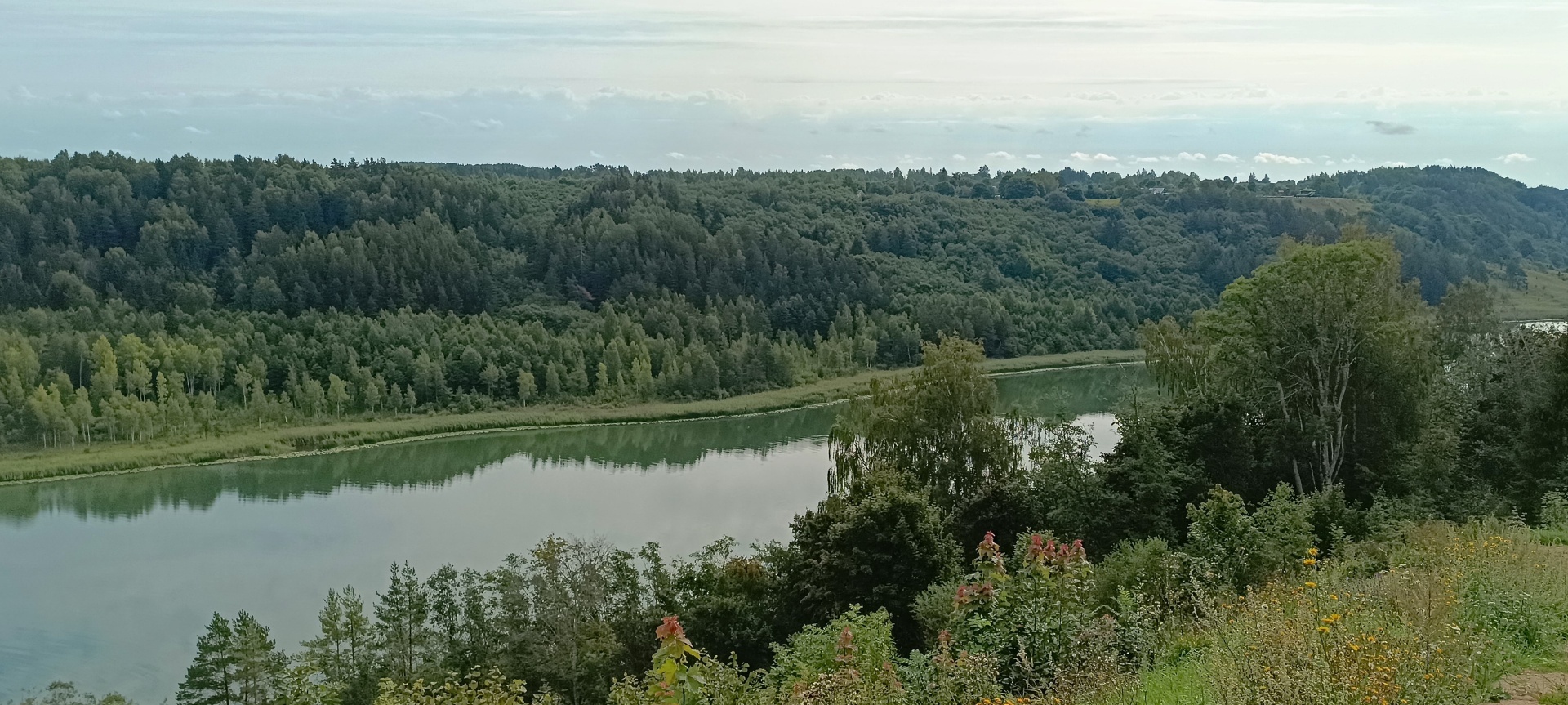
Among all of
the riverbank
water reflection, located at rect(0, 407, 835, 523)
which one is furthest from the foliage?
the riverbank

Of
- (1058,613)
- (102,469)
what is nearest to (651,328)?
(102,469)

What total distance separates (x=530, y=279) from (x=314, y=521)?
134 feet

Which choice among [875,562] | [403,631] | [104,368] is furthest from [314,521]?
[104,368]

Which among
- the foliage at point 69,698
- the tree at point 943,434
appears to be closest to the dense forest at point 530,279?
the foliage at point 69,698

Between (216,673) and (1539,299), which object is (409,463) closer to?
(216,673)

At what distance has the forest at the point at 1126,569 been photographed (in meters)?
5.93

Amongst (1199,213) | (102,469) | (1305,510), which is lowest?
(102,469)

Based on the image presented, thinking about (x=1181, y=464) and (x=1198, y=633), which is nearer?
(x=1198, y=633)

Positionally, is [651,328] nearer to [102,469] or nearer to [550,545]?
[102,469]

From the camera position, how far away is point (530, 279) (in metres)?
70.2

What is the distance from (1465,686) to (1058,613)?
86.6 inches

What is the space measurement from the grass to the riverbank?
3702 cm

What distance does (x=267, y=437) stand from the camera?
140ft

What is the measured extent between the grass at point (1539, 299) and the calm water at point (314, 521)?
43.1 m
